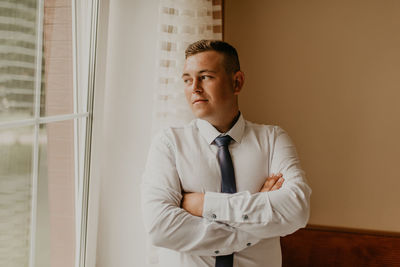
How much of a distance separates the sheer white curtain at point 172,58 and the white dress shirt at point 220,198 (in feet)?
0.67

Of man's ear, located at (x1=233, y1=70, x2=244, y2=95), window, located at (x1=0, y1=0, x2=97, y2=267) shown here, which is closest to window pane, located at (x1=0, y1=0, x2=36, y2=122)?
window, located at (x1=0, y1=0, x2=97, y2=267)

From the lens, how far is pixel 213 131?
1.57 m

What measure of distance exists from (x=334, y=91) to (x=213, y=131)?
1143 millimetres

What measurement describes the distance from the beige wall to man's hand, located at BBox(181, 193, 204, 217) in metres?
1.16

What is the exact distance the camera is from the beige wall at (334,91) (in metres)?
2.28

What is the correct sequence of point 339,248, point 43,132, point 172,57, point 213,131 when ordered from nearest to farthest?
1. point 43,132
2. point 213,131
3. point 172,57
4. point 339,248

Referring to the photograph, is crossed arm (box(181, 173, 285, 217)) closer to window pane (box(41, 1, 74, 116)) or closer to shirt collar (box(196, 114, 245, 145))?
shirt collar (box(196, 114, 245, 145))

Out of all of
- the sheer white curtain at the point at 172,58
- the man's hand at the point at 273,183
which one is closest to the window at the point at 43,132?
the sheer white curtain at the point at 172,58

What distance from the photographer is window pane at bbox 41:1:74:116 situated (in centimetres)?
134

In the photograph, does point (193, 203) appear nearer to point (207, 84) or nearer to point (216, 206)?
point (216, 206)

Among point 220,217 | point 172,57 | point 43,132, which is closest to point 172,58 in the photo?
point 172,57

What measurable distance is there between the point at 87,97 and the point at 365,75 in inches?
64.4

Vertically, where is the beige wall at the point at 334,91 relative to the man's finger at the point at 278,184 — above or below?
above

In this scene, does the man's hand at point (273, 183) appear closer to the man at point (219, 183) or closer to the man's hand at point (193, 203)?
the man at point (219, 183)
